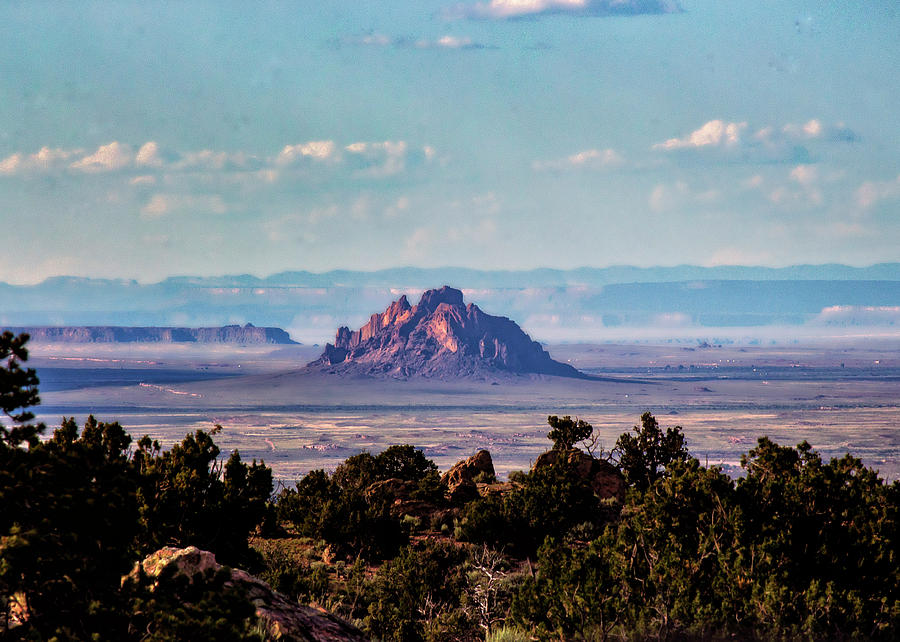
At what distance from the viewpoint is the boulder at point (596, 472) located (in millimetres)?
38344

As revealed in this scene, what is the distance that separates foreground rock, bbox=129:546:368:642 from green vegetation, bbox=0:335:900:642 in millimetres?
613

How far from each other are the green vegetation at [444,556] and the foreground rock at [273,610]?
2.01 feet

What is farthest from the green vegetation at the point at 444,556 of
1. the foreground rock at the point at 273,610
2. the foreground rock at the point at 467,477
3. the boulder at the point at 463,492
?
the foreground rock at the point at 467,477

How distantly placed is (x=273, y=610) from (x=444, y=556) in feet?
51.0

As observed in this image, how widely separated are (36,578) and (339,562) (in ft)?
62.8

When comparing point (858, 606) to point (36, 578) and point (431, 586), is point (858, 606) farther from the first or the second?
point (36, 578)

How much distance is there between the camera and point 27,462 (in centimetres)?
948

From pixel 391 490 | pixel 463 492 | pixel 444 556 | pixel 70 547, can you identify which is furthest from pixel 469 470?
pixel 70 547

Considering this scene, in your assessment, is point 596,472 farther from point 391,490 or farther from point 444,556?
point 444,556

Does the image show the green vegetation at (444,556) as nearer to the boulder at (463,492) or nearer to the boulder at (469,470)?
the boulder at (463,492)

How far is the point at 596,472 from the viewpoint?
39.4 m

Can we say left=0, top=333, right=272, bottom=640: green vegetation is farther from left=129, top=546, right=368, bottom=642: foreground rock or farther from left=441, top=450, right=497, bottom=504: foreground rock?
left=441, top=450, right=497, bottom=504: foreground rock

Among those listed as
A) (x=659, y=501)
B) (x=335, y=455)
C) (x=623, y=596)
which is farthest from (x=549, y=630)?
(x=335, y=455)

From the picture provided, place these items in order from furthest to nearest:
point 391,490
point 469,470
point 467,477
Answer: point 469,470
point 467,477
point 391,490
